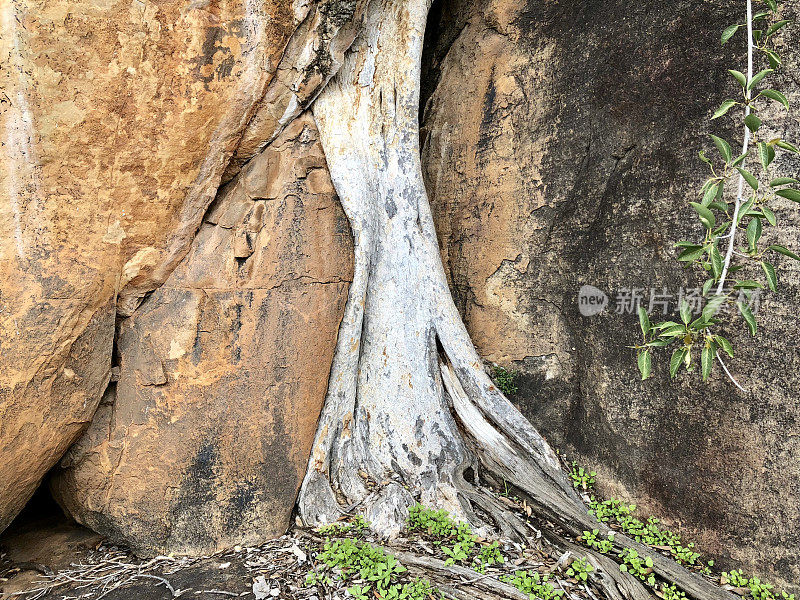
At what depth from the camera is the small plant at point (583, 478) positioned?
2967mm

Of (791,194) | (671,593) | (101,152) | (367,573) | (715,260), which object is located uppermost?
(101,152)

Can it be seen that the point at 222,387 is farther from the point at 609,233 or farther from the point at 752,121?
the point at 752,121

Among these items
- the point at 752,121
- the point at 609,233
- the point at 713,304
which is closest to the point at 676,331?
the point at 713,304

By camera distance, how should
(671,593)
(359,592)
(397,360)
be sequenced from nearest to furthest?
(359,592)
(671,593)
(397,360)

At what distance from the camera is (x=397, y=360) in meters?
2.99

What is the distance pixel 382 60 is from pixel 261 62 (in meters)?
0.69

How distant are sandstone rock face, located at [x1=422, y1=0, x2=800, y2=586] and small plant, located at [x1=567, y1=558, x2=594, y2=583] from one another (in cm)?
49

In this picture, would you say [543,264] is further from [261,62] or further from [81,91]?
[81,91]

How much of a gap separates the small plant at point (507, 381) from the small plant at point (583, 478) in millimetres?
527

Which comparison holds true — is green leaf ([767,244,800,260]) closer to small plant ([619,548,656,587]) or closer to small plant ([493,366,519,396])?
small plant ([619,548,656,587])

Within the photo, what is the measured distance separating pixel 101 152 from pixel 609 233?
7.63 feet

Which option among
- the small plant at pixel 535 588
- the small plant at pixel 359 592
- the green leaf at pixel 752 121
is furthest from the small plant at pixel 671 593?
the green leaf at pixel 752 121

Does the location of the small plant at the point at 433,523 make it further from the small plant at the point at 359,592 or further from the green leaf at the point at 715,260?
the green leaf at the point at 715,260

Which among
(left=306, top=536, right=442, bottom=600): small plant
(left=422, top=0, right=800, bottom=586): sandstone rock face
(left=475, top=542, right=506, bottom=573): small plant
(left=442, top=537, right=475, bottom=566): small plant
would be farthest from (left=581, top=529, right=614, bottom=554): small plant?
(left=306, top=536, right=442, bottom=600): small plant
